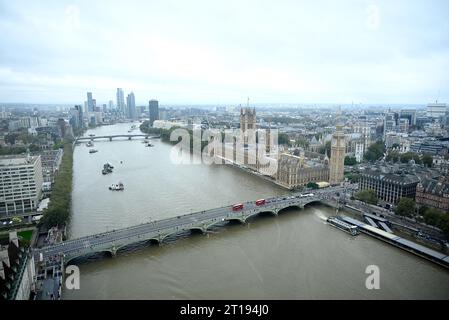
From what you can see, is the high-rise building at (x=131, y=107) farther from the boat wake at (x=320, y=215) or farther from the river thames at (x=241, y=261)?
the boat wake at (x=320, y=215)

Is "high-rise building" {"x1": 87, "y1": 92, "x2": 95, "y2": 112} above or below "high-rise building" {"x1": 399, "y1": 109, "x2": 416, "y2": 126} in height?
above

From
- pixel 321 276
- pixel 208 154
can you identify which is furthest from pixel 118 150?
pixel 321 276

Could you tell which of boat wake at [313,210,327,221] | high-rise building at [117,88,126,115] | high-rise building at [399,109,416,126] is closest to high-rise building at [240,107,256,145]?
boat wake at [313,210,327,221]

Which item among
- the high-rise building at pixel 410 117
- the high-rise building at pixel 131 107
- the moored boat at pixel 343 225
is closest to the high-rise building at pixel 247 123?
the moored boat at pixel 343 225

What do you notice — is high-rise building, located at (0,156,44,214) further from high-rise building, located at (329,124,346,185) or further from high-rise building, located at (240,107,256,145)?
high-rise building, located at (240,107,256,145)

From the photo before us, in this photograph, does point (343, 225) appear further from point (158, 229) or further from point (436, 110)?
point (436, 110)

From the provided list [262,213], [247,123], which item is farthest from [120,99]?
[262,213]
